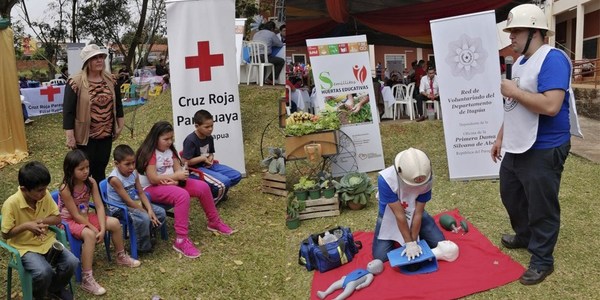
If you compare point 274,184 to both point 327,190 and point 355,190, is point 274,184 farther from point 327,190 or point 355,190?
point 355,190

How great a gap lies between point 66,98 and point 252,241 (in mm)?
1725

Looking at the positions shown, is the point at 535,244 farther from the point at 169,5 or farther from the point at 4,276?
the point at 169,5


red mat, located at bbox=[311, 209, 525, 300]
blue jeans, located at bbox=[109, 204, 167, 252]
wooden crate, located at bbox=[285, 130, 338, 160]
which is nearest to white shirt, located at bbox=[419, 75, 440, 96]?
wooden crate, located at bbox=[285, 130, 338, 160]

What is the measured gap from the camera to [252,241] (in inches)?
158

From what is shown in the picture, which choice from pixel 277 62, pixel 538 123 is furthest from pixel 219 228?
pixel 277 62

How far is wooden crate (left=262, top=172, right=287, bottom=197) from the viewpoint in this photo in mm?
5105

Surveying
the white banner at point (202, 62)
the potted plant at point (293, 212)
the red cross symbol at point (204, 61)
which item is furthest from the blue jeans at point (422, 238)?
the red cross symbol at point (204, 61)

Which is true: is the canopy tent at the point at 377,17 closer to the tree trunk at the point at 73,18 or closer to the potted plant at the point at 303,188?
the potted plant at the point at 303,188

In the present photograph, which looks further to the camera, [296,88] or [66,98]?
[296,88]

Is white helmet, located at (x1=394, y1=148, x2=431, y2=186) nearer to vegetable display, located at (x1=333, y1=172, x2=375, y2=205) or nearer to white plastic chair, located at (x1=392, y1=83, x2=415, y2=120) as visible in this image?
vegetable display, located at (x1=333, y1=172, x2=375, y2=205)

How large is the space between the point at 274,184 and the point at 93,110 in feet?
6.43

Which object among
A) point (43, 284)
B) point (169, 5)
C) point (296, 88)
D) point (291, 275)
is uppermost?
point (169, 5)

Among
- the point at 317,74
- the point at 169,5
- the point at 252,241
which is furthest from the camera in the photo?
the point at 317,74

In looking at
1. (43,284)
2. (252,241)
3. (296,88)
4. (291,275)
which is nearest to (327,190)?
(252,241)
